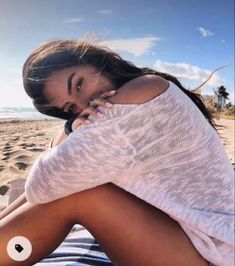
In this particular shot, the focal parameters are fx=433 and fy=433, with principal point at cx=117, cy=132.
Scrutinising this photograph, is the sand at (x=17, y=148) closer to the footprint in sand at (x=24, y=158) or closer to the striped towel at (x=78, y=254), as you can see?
the footprint in sand at (x=24, y=158)

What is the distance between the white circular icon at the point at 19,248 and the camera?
4.36 ft

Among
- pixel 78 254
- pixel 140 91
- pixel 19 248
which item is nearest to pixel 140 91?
pixel 140 91

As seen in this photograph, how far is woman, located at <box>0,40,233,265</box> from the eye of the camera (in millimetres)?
1206

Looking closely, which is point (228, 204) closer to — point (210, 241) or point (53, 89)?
point (210, 241)

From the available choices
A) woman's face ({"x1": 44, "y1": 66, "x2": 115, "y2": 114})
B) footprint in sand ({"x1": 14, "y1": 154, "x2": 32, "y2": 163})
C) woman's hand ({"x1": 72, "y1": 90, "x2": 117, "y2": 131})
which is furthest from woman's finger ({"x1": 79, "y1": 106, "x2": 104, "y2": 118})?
footprint in sand ({"x1": 14, "y1": 154, "x2": 32, "y2": 163})

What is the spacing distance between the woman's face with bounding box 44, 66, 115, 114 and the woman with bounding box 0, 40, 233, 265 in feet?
0.51

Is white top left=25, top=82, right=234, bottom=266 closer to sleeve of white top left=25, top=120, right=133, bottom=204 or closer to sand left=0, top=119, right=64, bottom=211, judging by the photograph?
sleeve of white top left=25, top=120, right=133, bottom=204

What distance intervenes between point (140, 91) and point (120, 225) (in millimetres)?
388

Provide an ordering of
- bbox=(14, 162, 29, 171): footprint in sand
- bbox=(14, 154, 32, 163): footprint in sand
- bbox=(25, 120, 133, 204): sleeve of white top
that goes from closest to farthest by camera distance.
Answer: bbox=(25, 120, 133, 204): sleeve of white top → bbox=(14, 162, 29, 171): footprint in sand → bbox=(14, 154, 32, 163): footprint in sand

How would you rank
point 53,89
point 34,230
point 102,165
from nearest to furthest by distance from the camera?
point 102,165 < point 34,230 < point 53,89

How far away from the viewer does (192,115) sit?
1.32 meters

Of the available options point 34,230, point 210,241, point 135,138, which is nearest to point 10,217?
point 34,230

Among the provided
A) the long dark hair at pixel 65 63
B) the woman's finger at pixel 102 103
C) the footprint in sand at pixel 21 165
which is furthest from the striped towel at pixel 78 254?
the footprint in sand at pixel 21 165

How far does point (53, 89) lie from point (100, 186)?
413 mm
